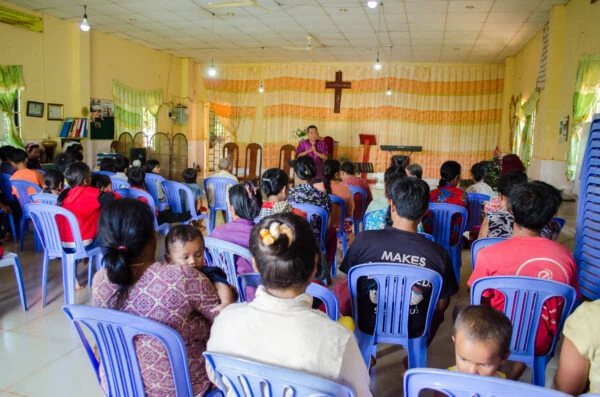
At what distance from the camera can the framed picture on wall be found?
7.71 m

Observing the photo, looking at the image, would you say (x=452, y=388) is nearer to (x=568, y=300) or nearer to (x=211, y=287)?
(x=211, y=287)

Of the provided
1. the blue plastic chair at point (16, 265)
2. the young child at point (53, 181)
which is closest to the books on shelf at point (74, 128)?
the young child at point (53, 181)

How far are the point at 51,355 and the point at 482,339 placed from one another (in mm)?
2410

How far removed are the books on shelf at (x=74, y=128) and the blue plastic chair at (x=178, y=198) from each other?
4.25m

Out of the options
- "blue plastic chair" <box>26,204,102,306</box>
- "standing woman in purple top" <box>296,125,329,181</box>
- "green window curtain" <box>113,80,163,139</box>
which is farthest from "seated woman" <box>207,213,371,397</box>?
"green window curtain" <box>113,80,163,139</box>

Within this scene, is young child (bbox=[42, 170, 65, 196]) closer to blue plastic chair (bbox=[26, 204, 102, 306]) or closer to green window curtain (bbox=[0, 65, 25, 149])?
blue plastic chair (bbox=[26, 204, 102, 306])

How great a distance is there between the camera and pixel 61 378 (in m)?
2.44

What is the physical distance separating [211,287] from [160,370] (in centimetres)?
31

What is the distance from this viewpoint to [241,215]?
8.61 ft

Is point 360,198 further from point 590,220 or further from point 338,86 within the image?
point 338,86

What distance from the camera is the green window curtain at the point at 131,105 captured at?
973 centimetres

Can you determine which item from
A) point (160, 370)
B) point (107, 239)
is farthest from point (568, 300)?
point (107, 239)

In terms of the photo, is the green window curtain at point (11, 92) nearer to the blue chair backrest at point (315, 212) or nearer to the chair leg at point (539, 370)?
the blue chair backrest at point (315, 212)

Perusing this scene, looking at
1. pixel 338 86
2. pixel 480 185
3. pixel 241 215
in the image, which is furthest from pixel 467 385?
pixel 338 86
